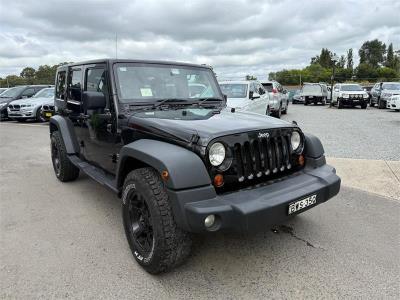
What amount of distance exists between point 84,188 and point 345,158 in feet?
15.9

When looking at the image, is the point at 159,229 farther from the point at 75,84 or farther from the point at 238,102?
the point at 238,102

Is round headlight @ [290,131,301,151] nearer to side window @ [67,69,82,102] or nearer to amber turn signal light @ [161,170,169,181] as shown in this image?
amber turn signal light @ [161,170,169,181]

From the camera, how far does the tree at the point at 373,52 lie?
317ft

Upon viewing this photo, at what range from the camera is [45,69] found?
45969 millimetres

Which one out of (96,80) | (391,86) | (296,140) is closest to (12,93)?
(96,80)

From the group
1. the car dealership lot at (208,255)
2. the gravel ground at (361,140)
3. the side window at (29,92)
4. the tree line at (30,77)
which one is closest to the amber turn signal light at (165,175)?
the car dealership lot at (208,255)

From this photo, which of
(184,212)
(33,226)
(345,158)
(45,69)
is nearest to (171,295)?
(184,212)

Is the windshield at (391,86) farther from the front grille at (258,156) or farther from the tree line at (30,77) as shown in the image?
the tree line at (30,77)

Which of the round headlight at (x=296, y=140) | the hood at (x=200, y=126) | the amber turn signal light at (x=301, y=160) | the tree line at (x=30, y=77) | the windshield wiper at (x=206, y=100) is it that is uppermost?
the tree line at (x=30, y=77)

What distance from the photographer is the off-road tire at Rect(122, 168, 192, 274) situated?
2.70m

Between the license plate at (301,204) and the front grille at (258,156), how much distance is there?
1.22ft

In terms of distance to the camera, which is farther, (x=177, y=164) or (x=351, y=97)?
(x=351, y=97)

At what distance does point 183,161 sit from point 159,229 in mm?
557

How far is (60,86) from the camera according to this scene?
5684mm
